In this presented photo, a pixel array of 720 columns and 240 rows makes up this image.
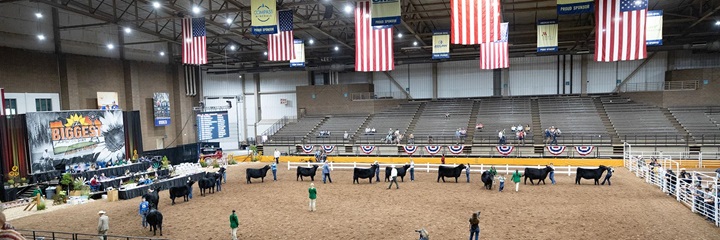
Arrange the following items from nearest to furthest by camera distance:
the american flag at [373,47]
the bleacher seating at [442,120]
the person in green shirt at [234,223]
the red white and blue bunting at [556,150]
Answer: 1. the person in green shirt at [234,223]
2. the american flag at [373,47]
3. the red white and blue bunting at [556,150]
4. the bleacher seating at [442,120]

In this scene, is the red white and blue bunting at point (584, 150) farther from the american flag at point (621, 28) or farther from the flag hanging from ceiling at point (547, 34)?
the american flag at point (621, 28)

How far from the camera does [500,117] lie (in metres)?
34.6

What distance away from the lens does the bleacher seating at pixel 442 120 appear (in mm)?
32562

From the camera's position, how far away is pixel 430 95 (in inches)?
1652

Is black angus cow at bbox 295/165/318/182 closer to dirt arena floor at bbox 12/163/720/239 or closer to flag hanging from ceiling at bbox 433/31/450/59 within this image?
dirt arena floor at bbox 12/163/720/239

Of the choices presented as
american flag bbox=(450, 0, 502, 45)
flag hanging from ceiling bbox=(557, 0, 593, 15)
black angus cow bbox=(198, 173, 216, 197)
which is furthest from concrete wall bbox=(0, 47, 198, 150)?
flag hanging from ceiling bbox=(557, 0, 593, 15)

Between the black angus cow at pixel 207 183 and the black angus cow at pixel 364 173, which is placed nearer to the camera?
the black angus cow at pixel 207 183

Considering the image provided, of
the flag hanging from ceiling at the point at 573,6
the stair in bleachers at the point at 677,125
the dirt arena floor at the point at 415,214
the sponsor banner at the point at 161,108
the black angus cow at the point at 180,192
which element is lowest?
the dirt arena floor at the point at 415,214

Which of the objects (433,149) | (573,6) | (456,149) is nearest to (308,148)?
(433,149)

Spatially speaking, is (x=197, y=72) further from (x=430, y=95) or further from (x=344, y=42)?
(x=430, y=95)

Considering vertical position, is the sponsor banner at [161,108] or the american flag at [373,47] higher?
the american flag at [373,47]

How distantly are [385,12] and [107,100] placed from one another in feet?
84.1

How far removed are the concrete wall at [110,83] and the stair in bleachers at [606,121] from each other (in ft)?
122

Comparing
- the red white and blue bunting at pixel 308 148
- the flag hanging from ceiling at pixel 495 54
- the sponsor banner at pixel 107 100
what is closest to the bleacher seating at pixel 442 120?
the red white and blue bunting at pixel 308 148
